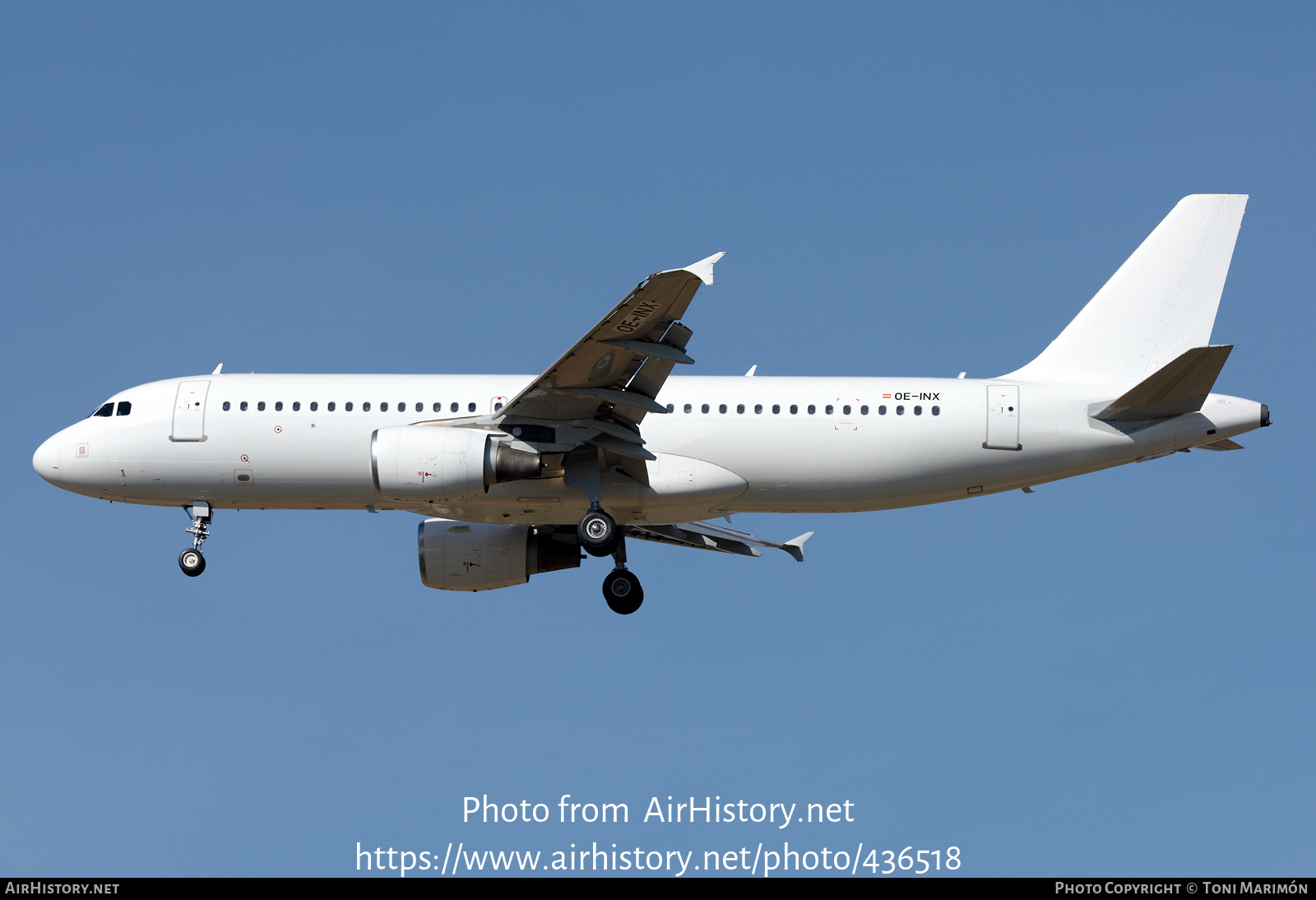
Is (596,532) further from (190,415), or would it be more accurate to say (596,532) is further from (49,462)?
(49,462)

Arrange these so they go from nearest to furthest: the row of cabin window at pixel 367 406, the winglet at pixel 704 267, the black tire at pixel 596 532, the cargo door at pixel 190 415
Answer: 1. the winglet at pixel 704 267
2. the black tire at pixel 596 532
3. the row of cabin window at pixel 367 406
4. the cargo door at pixel 190 415

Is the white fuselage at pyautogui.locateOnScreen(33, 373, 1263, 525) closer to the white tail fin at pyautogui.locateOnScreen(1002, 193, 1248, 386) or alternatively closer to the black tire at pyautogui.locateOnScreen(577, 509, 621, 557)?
the black tire at pyautogui.locateOnScreen(577, 509, 621, 557)

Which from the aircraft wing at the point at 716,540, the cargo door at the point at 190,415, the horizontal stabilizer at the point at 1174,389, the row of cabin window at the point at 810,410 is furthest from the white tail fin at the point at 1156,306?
the cargo door at the point at 190,415

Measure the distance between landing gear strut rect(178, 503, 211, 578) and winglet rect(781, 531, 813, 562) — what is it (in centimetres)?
1384

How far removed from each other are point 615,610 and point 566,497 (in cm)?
348

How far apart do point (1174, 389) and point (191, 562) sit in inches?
850

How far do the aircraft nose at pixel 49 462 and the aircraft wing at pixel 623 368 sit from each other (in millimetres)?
10812

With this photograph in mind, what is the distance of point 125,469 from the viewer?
32656 mm

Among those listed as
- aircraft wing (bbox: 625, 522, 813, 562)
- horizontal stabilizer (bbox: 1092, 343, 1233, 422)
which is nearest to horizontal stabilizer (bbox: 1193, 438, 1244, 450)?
horizontal stabilizer (bbox: 1092, 343, 1233, 422)

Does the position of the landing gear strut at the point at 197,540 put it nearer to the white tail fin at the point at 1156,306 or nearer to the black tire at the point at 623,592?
the black tire at the point at 623,592

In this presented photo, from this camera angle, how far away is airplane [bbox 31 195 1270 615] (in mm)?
30031

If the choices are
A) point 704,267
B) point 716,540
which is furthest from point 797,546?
point 704,267

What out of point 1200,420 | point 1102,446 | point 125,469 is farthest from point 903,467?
point 125,469

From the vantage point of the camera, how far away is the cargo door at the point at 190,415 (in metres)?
32.2
